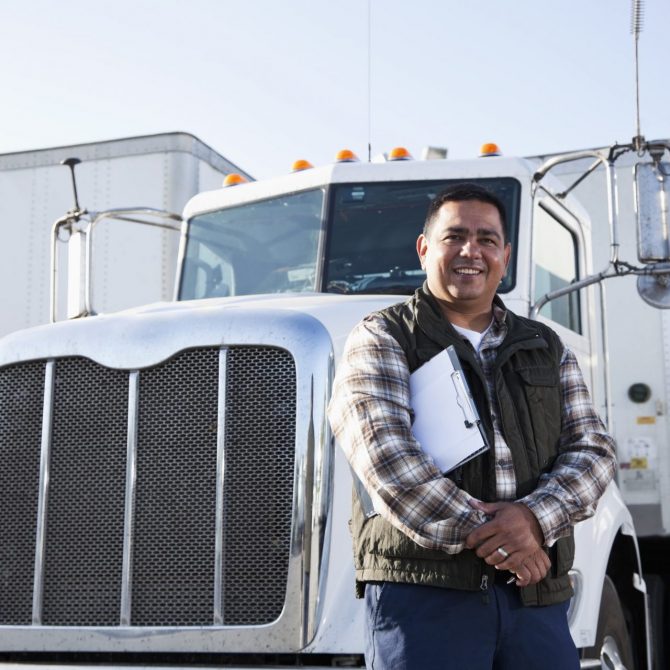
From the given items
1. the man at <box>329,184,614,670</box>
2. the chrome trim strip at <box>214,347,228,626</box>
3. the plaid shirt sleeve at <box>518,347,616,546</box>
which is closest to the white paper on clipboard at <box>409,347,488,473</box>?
the man at <box>329,184,614,670</box>

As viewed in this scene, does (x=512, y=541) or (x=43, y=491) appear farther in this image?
(x=43, y=491)

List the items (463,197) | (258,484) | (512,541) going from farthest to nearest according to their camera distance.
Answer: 1. (258,484)
2. (463,197)
3. (512,541)

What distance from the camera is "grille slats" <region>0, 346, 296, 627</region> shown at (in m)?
3.15

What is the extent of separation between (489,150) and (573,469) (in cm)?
267

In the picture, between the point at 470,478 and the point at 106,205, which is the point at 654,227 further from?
the point at 106,205

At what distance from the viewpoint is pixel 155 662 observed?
3.15 meters

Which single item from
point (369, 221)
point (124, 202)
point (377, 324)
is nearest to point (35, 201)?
point (124, 202)

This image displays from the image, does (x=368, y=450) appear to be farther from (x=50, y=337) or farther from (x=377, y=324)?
(x=50, y=337)

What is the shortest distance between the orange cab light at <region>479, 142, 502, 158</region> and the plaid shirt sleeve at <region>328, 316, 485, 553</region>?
2545 mm

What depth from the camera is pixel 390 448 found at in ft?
6.91

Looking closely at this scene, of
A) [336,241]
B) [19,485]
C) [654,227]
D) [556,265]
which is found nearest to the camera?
[19,485]

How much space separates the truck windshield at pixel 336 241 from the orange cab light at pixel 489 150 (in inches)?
8.4

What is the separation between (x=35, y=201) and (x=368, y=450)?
190 inches

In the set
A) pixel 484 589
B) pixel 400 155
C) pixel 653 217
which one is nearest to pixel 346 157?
pixel 400 155
